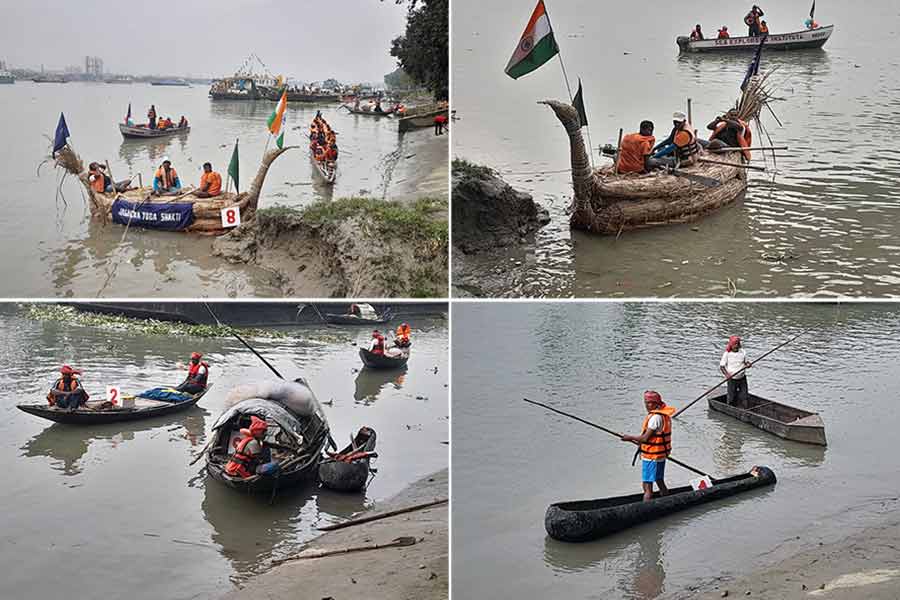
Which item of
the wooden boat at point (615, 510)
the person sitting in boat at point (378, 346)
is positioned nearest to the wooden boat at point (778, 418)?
the wooden boat at point (615, 510)

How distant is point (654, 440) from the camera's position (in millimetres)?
5141

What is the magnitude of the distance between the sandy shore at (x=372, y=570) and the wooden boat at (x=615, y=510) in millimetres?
721

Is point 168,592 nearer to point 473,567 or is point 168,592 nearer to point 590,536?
point 473,567

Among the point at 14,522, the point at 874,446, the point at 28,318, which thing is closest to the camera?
the point at 14,522

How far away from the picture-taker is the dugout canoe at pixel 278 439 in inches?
239

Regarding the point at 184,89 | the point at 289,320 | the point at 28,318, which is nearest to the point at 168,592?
the point at 289,320

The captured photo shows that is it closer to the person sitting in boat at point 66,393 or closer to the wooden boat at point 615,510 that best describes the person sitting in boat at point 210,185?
the person sitting in boat at point 66,393

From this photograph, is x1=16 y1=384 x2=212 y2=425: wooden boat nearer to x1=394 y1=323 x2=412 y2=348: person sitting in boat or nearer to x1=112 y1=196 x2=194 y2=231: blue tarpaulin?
x1=112 y1=196 x2=194 y2=231: blue tarpaulin

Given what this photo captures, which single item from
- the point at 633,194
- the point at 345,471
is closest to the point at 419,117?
the point at 633,194

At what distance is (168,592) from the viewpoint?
186 inches

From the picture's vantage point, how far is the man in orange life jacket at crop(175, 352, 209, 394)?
876 centimetres

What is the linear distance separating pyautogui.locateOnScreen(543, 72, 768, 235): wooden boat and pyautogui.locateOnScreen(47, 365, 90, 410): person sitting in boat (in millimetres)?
5121

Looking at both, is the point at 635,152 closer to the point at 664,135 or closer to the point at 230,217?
the point at 664,135

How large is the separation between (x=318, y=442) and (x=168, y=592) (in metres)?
2.21
